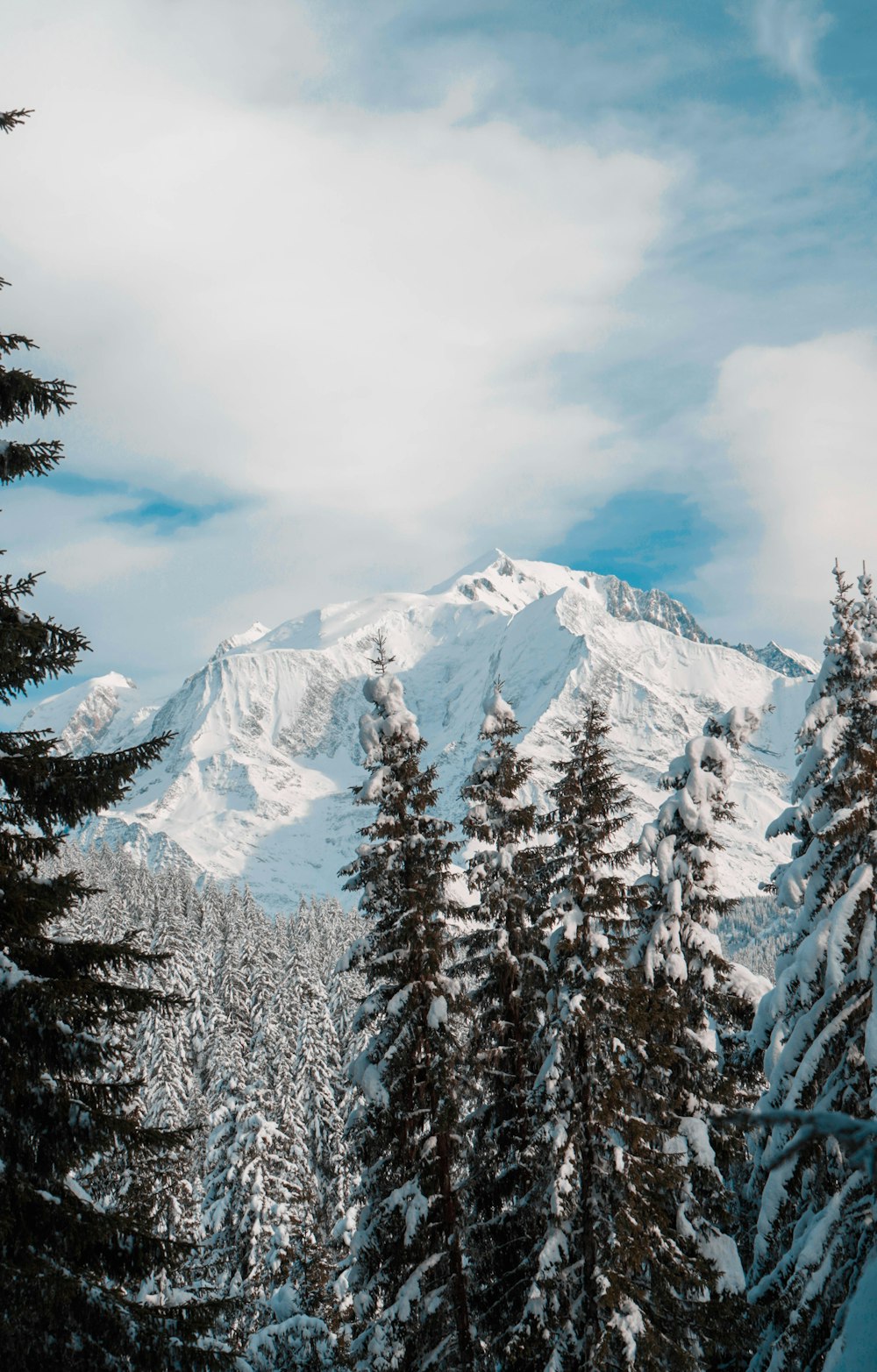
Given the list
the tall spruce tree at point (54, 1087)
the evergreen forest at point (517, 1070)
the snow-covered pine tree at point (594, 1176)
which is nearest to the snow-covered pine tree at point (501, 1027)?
the evergreen forest at point (517, 1070)

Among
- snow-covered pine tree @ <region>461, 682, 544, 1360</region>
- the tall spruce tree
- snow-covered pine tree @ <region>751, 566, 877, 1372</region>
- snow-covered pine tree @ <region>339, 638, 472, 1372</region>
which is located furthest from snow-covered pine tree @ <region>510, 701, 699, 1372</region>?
the tall spruce tree

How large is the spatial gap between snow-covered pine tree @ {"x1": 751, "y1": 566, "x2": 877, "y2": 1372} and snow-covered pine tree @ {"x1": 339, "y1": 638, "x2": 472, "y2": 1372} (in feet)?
15.4

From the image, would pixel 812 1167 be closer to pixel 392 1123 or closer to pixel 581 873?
pixel 581 873

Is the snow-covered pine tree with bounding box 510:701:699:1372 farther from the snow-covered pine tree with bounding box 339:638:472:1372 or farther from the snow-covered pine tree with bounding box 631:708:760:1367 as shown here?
the snow-covered pine tree with bounding box 339:638:472:1372

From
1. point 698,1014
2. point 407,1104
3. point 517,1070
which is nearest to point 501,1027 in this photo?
point 517,1070

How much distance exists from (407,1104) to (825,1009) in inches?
Answer: 275

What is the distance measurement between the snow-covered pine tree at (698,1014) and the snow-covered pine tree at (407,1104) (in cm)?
338

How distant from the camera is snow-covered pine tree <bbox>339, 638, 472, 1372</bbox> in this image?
13.4 meters

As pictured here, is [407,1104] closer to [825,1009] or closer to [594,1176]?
[594,1176]

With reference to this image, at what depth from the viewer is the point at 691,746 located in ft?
53.9

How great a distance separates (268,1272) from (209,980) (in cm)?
4743

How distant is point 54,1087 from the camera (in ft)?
24.1

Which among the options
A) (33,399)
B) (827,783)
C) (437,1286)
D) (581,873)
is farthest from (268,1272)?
(33,399)

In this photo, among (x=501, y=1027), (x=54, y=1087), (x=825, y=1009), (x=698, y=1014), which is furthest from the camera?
(x=698, y=1014)
